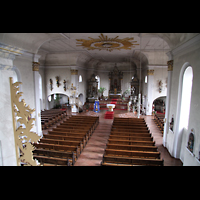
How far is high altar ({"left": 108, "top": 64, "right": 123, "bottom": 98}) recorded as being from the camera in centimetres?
2522

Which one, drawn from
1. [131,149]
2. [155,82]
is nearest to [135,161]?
[131,149]

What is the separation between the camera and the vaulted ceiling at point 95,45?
7518 millimetres

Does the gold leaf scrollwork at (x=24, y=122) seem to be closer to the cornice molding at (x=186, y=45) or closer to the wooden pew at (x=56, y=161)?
the wooden pew at (x=56, y=161)

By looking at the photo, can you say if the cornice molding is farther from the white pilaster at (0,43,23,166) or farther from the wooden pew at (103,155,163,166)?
the white pilaster at (0,43,23,166)

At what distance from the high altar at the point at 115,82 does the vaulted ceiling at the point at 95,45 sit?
1.85 m

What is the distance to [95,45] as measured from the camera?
1287 cm

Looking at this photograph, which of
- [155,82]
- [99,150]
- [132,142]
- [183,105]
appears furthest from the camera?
[155,82]

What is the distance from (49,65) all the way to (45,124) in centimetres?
926

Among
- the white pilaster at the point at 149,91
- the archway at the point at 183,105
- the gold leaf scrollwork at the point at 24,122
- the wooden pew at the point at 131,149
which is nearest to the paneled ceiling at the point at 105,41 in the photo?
the white pilaster at the point at 149,91

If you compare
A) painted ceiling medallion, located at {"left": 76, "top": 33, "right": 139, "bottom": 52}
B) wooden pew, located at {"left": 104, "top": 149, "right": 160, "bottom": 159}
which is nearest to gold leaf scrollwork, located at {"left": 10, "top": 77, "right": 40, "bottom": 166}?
wooden pew, located at {"left": 104, "top": 149, "right": 160, "bottom": 159}

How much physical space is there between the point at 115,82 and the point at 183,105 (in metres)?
19.1

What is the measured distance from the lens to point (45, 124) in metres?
12.1

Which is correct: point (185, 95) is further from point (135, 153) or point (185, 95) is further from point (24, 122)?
point (24, 122)
